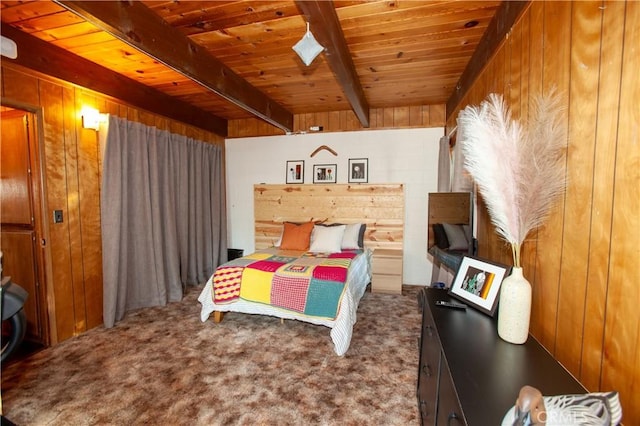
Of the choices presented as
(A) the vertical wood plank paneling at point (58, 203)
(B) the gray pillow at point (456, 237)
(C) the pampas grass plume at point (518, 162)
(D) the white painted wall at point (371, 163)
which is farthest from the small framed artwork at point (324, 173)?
(C) the pampas grass plume at point (518, 162)

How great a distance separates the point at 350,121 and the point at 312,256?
6.87 feet

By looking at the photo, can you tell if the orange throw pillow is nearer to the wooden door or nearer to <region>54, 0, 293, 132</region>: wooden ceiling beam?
<region>54, 0, 293, 132</region>: wooden ceiling beam

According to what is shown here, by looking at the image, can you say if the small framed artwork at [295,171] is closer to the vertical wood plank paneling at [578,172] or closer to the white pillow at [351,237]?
the white pillow at [351,237]

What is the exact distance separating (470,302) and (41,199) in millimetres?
3319

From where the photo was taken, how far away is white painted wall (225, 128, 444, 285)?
3.95 meters

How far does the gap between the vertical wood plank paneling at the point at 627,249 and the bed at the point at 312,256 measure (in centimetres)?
173

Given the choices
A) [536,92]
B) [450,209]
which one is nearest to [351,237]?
[450,209]

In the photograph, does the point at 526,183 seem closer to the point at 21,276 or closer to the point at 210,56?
the point at 210,56

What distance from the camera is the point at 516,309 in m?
1.09

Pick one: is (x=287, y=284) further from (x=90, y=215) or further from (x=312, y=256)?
(x=90, y=215)

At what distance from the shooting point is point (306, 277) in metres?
2.58

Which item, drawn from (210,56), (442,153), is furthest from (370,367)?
(210,56)

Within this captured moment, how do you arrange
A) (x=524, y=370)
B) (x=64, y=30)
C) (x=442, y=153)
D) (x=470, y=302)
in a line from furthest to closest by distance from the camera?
(x=442, y=153) → (x=64, y=30) → (x=470, y=302) → (x=524, y=370)

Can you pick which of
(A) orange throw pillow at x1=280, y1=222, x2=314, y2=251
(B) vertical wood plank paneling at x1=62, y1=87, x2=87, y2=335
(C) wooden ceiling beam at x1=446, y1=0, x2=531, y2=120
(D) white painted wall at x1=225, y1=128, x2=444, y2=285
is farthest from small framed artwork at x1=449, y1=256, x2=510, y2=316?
(B) vertical wood plank paneling at x1=62, y1=87, x2=87, y2=335
